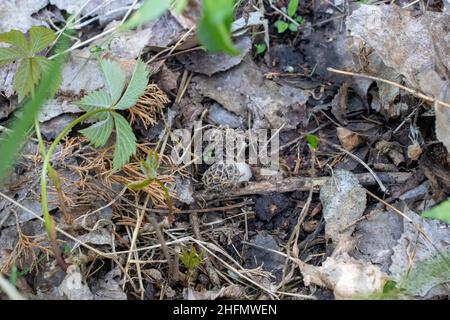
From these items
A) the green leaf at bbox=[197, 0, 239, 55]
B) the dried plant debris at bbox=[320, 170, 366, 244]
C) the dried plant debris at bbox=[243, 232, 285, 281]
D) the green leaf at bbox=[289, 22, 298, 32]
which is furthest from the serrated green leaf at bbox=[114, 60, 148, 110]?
the green leaf at bbox=[197, 0, 239, 55]

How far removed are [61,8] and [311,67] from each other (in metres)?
1.35

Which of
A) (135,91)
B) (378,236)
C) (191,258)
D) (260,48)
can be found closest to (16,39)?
(135,91)

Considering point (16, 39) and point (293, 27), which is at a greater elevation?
point (16, 39)

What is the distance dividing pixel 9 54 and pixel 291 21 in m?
1.39

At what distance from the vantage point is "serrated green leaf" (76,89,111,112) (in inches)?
75.0

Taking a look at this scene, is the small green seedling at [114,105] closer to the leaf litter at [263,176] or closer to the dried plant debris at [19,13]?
the leaf litter at [263,176]

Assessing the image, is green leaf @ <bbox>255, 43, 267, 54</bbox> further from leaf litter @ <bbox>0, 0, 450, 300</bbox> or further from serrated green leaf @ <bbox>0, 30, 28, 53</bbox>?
serrated green leaf @ <bbox>0, 30, 28, 53</bbox>

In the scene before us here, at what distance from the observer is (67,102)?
7.25ft

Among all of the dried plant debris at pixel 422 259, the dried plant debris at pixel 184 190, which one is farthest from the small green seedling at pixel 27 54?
the dried plant debris at pixel 422 259

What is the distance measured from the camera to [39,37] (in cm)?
183

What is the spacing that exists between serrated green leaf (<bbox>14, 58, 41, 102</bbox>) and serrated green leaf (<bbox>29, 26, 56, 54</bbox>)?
0.16 feet

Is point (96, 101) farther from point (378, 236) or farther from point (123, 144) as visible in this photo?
point (378, 236)

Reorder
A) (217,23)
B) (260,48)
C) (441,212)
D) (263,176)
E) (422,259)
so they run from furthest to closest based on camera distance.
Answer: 1. (260,48)
2. (263,176)
3. (422,259)
4. (441,212)
5. (217,23)
